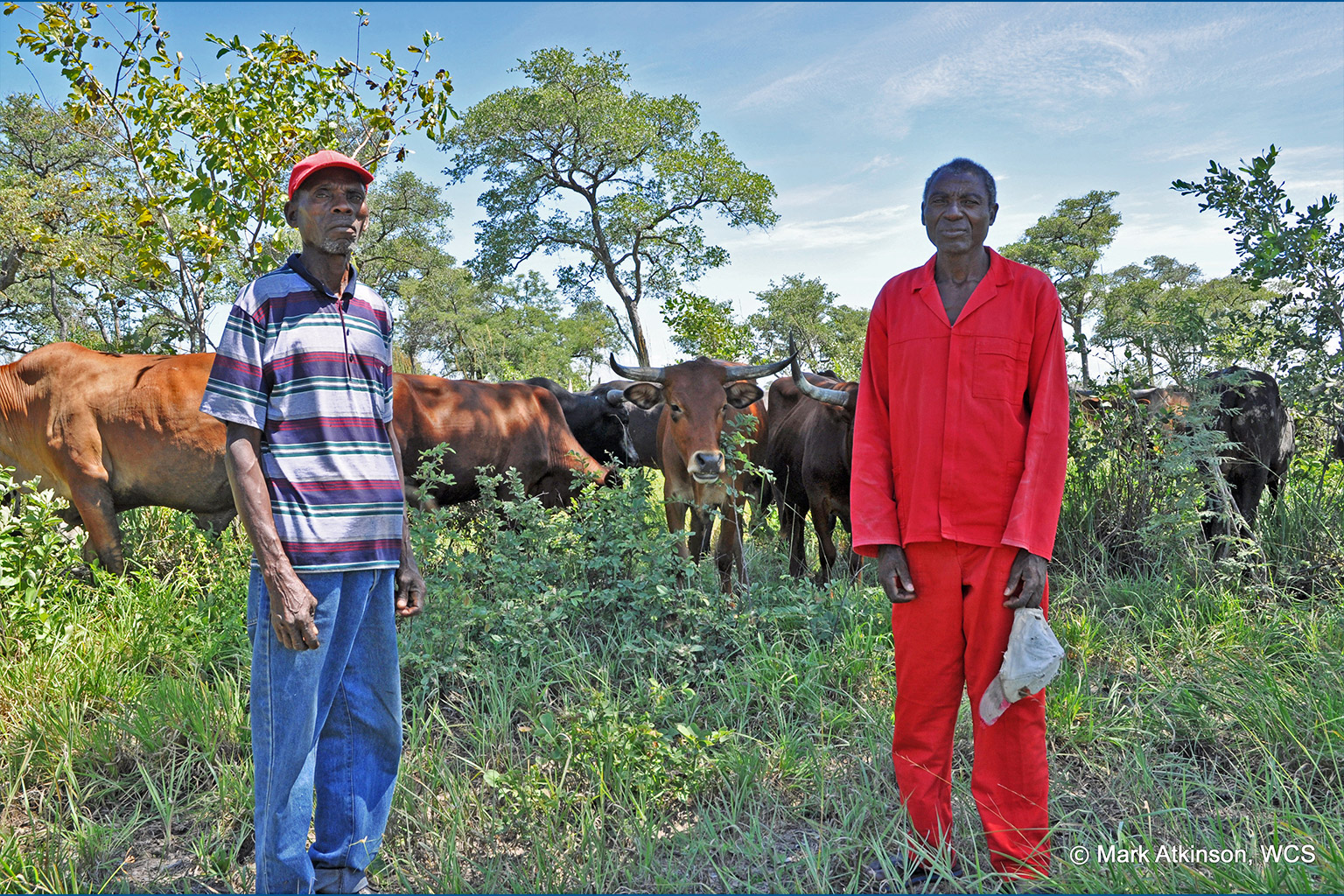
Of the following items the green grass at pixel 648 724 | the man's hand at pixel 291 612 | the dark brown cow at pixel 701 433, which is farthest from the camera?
the dark brown cow at pixel 701 433

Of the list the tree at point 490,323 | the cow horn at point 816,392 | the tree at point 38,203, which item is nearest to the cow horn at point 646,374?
the cow horn at point 816,392

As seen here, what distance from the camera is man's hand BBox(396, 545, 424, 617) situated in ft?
9.17

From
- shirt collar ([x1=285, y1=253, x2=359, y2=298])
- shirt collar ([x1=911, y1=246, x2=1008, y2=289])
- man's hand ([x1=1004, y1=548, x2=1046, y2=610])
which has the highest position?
shirt collar ([x1=285, y1=253, x2=359, y2=298])

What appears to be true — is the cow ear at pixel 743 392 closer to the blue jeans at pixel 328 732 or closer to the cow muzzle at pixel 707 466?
the cow muzzle at pixel 707 466

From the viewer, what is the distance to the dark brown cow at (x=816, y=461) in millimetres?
6145

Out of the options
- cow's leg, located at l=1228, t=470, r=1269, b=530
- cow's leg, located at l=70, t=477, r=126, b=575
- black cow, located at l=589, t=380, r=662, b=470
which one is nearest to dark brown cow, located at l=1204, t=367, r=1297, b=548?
cow's leg, located at l=1228, t=470, r=1269, b=530

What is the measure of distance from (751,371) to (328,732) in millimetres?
3891

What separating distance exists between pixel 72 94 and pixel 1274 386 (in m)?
8.68

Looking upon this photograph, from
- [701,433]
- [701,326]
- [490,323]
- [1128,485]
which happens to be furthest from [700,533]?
[490,323]

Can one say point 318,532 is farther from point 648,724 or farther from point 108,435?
point 108,435

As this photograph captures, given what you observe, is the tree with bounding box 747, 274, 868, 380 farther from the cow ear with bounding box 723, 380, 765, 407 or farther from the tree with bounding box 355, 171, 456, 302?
the cow ear with bounding box 723, 380, 765, 407

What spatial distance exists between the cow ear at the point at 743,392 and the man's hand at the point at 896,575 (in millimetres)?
3151

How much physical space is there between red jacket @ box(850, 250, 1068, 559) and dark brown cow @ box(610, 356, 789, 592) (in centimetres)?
241

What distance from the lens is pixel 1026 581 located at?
2.58 m
